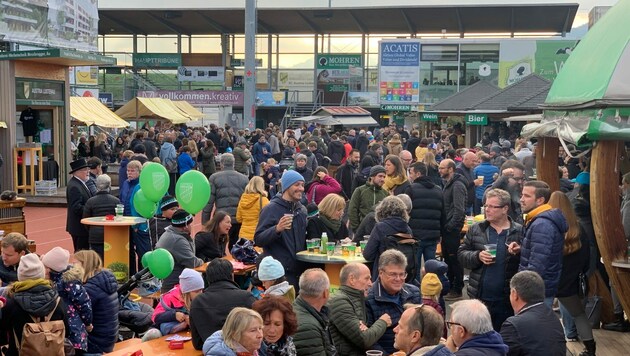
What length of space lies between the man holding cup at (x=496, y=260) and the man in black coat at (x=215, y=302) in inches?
99.7

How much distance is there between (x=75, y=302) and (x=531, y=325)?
369 centimetres

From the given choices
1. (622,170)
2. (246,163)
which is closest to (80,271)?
(622,170)

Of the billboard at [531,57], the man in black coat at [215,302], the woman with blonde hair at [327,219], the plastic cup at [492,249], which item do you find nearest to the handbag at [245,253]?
the woman with blonde hair at [327,219]

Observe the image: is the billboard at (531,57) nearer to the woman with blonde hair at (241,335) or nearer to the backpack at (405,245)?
the backpack at (405,245)

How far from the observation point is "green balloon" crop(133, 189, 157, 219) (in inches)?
500

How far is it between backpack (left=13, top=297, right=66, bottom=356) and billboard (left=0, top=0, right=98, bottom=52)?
18.4 meters

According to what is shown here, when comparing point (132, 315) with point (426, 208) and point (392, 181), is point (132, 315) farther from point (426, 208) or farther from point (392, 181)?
→ point (392, 181)

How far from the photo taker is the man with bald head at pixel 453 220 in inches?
480

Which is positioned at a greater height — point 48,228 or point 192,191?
point 192,191

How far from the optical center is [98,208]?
1303cm

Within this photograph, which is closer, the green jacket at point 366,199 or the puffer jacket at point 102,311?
the puffer jacket at point 102,311

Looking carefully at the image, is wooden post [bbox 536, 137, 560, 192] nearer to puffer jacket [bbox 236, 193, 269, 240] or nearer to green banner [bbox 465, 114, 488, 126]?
puffer jacket [bbox 236, 193, 269, 240]

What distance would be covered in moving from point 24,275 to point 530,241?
4.46 meters

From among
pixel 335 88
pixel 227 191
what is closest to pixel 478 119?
pixel 227 191
